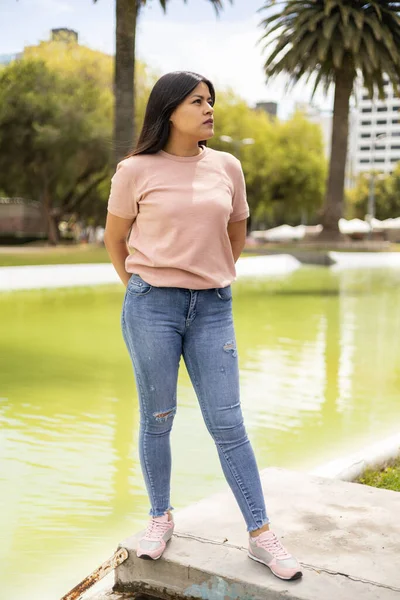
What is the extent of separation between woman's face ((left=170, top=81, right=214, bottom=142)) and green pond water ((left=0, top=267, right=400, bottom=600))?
194 cm

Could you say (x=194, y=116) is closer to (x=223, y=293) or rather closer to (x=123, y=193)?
(x=123, y=193)

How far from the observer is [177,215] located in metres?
3.13

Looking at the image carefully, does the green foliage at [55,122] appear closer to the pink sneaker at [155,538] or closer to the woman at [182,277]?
the woman at [182,277]

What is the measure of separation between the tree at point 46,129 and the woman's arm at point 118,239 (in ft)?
121

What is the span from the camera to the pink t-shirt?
3.14m

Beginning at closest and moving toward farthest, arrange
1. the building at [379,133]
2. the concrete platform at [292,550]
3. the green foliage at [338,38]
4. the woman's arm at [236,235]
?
the concrete platform at [292,550] → the woman's arm at [236,235] → the green foliage at [338,38] → the building at [379,133]

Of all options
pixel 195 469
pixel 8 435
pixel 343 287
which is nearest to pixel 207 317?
pixel 195 469

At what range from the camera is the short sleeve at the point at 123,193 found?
322 cm

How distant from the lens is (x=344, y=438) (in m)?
6.26

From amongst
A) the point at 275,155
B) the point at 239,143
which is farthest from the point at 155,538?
the point at 275,155

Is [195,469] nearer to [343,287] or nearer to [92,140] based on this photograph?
[343,287]

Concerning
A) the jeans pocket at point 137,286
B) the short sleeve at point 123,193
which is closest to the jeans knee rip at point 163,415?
the jeans pocket at point 137,286

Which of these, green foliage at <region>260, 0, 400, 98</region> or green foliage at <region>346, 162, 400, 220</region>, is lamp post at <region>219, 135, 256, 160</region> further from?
green foliage at <region>346, 162, 400, 220</region>

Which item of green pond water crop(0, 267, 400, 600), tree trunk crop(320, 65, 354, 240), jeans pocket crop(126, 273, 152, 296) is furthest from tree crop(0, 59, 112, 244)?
jeans pocket crop(126, 273, 152, 296)
